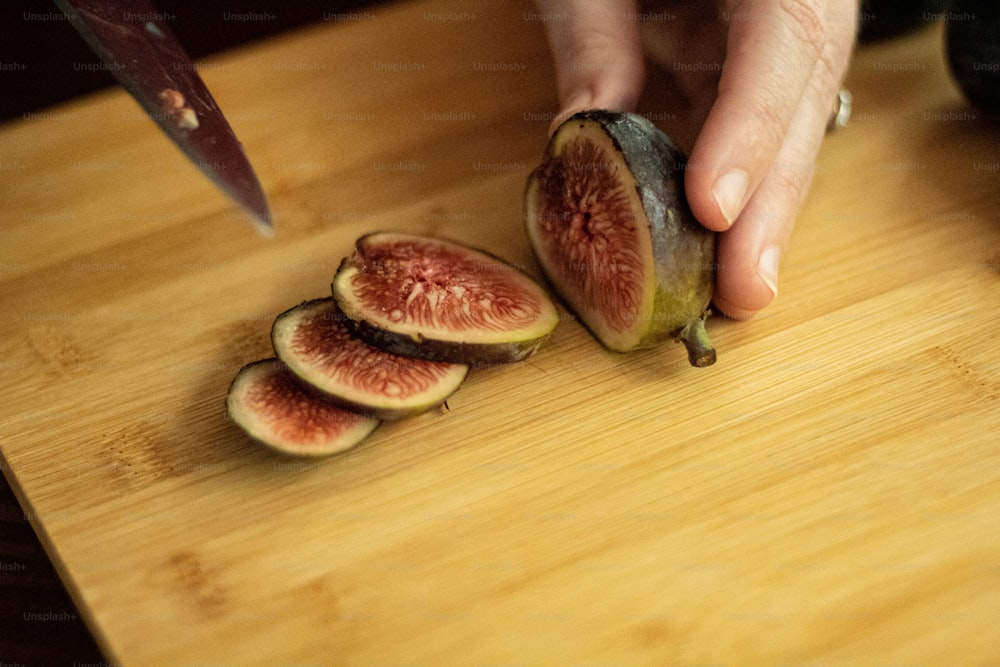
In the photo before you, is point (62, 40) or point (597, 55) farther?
point (62, 40)

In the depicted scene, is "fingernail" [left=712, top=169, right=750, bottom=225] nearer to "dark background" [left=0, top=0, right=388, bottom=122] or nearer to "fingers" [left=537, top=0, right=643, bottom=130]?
"fingers" [left=537, top=0, right=643, bottom=130]

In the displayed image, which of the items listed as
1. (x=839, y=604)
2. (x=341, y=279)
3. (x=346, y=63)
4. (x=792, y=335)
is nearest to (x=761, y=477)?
(x=839, y=604)

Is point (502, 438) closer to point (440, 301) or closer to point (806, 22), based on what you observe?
point (440, 301)

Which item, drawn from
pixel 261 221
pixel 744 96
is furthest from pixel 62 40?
pixel 744 96

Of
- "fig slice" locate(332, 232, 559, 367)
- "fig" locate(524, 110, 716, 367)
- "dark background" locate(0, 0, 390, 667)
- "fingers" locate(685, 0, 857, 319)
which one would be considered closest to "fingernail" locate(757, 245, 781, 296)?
"fingers" locate(685, 0, 857, 319)

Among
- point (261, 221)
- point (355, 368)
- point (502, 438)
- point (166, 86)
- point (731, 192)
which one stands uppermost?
point (166, 86)

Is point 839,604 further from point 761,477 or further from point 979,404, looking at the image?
point 979,404

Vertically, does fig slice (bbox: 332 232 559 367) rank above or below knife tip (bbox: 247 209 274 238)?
below

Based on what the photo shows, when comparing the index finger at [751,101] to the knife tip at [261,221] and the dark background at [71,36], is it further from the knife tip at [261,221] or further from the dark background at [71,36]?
the dark background at [71,36]
